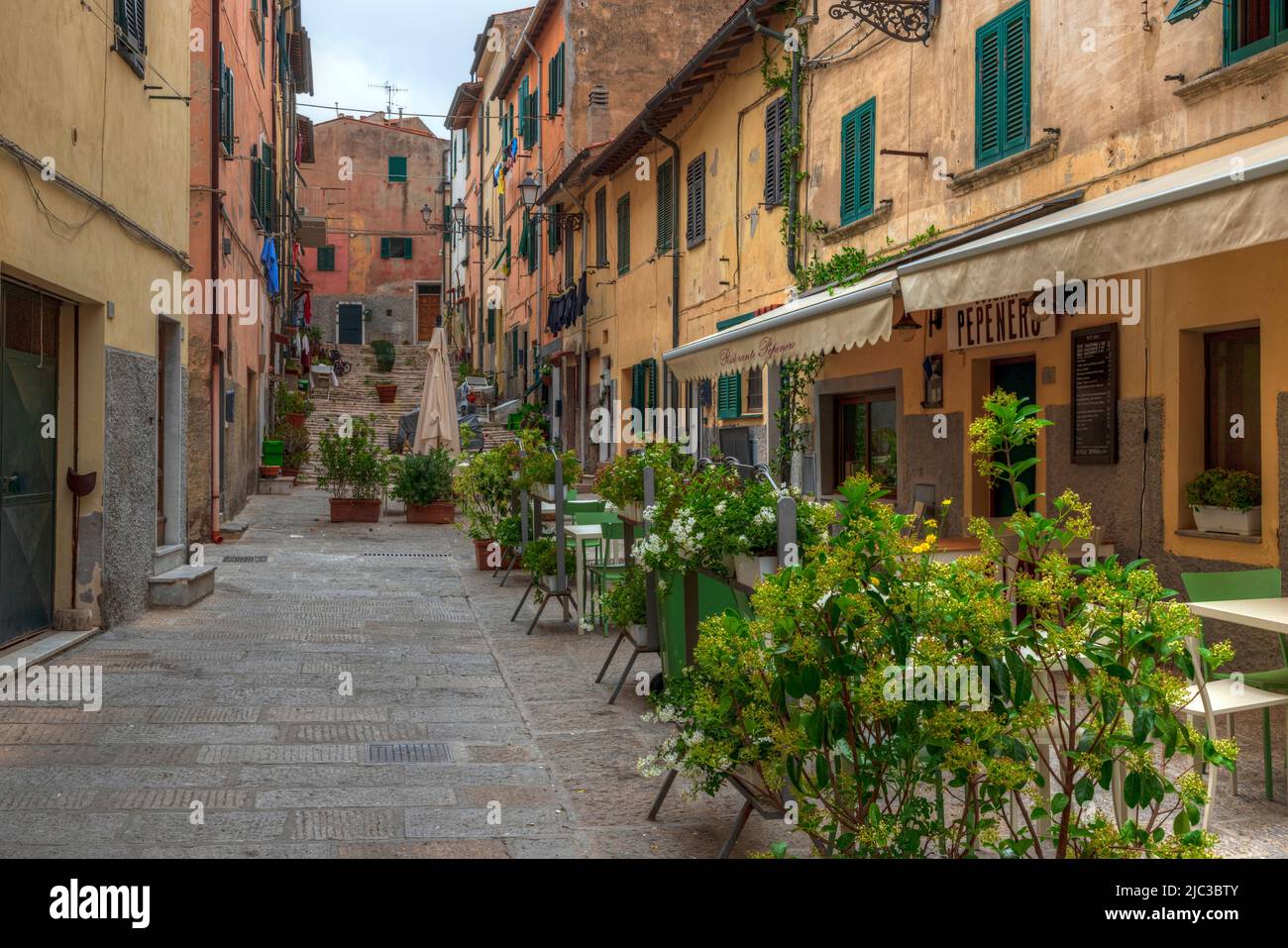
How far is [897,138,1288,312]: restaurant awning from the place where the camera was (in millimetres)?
5129

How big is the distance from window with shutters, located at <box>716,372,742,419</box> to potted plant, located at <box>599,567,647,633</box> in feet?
30.2

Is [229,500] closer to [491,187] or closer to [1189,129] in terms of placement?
[1189,129]

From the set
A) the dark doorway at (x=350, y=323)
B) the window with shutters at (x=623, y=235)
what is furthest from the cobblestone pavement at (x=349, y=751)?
the dark doorway at (x=350, y=323)

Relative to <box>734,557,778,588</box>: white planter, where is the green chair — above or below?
below

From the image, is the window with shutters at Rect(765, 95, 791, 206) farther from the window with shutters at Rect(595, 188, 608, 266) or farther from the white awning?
the window with shutters at Rect(595, 188, 608, 266)

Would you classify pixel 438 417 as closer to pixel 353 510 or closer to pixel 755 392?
pixel 353 510

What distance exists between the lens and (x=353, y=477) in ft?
60.1

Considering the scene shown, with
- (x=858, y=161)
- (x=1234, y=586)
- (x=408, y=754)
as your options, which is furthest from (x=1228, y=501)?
(x=858, y=161)

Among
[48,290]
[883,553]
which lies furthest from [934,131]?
[883,553]

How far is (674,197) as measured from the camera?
19.2 meters

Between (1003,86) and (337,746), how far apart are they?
7.08 m

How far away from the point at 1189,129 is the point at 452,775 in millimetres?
5780

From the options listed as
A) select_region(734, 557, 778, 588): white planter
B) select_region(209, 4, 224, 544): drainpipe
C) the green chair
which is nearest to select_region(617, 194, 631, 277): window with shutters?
select_region(209, 4, 224, 544): drainpipe

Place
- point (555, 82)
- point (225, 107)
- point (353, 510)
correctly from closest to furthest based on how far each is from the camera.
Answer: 1. point (225, 107)
2. point (353, 510)
3. point (555, 82)
